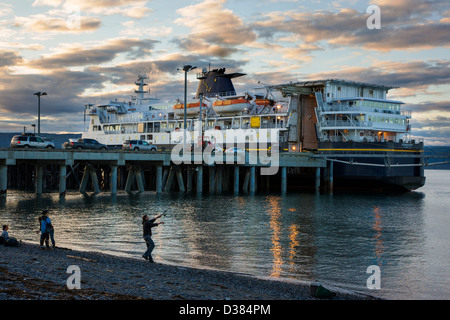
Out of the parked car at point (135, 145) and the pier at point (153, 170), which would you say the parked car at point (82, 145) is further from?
the parked car at point (135, 145)

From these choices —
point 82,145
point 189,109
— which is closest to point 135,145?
point 82,145

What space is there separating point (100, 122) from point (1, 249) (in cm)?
7925

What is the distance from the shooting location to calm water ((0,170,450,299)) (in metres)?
20.4

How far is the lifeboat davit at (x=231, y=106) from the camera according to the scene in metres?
77.0

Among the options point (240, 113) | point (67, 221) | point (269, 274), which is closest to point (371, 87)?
point (240, 113)

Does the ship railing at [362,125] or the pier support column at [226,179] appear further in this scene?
the ship railing at [362,125]

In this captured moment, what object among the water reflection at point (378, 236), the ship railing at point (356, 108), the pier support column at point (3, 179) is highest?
the ship railing at point (356, 108)

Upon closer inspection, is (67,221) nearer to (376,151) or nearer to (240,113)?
(376,151)

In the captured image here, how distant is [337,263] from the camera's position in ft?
72.0

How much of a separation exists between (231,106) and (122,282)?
64162mm

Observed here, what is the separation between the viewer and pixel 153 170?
6931cm

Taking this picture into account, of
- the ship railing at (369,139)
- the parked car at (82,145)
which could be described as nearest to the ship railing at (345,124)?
the ship railing at (369,139)

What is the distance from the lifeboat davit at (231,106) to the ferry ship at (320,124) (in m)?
0.06

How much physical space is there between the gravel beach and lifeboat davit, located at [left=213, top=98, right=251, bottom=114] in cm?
5793
